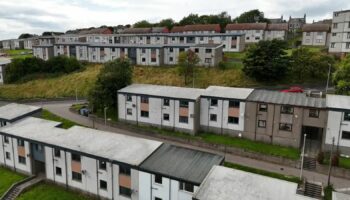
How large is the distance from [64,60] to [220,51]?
Answer: 49751 millimetres

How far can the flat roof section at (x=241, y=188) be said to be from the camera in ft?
75.1

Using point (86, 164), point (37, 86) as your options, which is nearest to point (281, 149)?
point (86, 164)

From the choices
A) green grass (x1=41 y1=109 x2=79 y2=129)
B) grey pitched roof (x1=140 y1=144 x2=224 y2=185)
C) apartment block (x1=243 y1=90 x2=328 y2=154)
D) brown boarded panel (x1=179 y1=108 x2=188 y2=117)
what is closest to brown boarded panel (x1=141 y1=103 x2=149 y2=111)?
brown boarded panel (x1=179 y1=108 x2=188 y2=117)

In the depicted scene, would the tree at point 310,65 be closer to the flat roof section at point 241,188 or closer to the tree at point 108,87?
the tree at point 108,87

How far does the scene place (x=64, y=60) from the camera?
91562 mm

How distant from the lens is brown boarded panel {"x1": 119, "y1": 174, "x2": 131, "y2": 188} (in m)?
30.0

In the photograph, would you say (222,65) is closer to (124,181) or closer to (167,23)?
(124,181)

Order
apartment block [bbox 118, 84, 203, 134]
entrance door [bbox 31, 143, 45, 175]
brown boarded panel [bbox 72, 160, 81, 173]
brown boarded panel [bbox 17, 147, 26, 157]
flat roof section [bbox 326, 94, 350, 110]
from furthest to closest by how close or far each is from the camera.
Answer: apartment block [bbox 118, 84, 203, 134], flat roof section [bbox 326, 94, 350, 110], brown boarded panel [bbox 17, 147, 26, 157], entrance door [bbox 31, 143, 45, 175], brown boarded panel [bbox 72, 160, 81, 173]

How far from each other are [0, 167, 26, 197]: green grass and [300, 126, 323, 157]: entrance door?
3847 cm

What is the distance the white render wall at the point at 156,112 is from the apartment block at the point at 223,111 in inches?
93.3

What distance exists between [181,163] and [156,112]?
1963 centimetres

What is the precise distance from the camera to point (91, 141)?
34.8 meters

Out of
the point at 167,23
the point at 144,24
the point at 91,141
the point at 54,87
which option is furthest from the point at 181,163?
the point at 144,24

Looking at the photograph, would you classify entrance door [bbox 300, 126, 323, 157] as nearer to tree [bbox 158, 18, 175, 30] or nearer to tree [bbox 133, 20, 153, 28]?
tree [bbox 158, 18, 175, 30]
